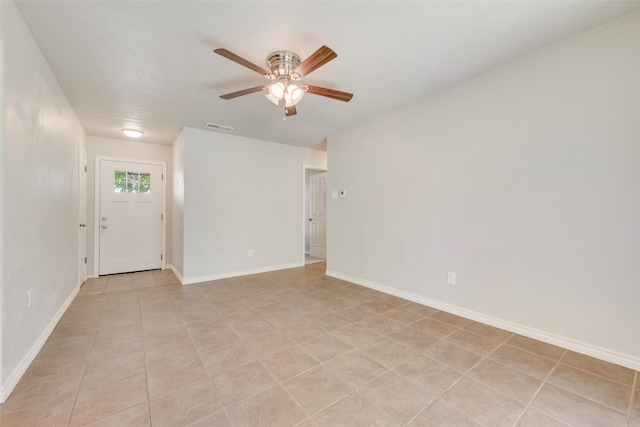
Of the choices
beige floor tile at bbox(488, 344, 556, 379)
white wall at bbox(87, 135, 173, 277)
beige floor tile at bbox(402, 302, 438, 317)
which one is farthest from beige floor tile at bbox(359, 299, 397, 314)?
white wall at bbox(87, 135, 173, 277)

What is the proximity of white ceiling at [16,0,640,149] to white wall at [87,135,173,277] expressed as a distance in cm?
171

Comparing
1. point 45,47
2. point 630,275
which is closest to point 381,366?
point 630,275

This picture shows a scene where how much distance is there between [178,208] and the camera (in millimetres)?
4426

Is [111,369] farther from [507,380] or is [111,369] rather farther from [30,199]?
[507,380]

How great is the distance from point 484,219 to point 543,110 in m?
1.05

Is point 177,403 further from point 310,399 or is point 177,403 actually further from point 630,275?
point 630,275

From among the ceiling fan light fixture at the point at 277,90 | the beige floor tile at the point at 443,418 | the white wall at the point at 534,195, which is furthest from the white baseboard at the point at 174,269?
the beige floor tile at the point at 443,418

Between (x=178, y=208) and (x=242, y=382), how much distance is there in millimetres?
3535

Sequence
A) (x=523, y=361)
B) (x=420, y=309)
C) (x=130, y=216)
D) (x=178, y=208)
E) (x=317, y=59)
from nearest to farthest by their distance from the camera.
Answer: (x=317, y=59), (x=523, y=361), (x=420, y=309), (x=178, y=208), (x=130, y=216)

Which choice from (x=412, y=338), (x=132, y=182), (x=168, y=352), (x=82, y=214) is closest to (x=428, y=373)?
(x=412, y=338)

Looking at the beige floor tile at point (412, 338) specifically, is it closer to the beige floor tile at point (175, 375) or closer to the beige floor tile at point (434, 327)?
the beige floor tile at point (434, 327)

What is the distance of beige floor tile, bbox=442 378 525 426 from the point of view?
4.64ft

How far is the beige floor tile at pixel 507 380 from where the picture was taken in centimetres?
161

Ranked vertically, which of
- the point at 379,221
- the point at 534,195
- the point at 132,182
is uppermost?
the point at 132,182
